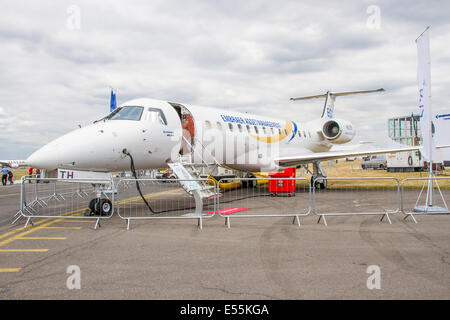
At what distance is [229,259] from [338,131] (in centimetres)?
1774

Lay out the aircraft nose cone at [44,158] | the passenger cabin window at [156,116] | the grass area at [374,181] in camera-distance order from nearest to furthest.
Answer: the aircraft nose cone at [44,158] < the passenger cabin window at [156,116] < the grass area at [374,181]

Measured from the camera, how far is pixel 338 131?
21.1m

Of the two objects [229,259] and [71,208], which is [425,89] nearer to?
[229,259]

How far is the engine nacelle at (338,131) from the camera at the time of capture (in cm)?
2081

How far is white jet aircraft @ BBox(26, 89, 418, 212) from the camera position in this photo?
335 inches

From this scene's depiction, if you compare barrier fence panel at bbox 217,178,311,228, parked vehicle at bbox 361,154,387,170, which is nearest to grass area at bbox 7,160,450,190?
barrier fence panel at bbox 217,178,311,228

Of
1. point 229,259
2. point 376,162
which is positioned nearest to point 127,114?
point 229,259

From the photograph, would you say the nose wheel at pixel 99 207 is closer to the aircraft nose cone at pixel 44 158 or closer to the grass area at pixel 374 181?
the aircraft nose cone at pixel 44 158

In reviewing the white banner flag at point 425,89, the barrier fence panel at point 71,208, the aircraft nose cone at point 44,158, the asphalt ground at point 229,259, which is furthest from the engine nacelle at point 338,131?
the aircraft nose cone at point 44,158

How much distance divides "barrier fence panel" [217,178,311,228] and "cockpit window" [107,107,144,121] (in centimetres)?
320

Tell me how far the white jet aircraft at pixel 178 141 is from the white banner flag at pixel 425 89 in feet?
16.5

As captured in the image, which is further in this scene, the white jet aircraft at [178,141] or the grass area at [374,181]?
the grass area at [374,181]

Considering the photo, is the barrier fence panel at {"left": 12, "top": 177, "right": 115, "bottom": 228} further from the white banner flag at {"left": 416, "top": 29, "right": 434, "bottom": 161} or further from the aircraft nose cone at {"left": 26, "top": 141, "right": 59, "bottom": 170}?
the white banner flag at {"left": 416, "top": 29, "right": 434, "bottom": 161}
